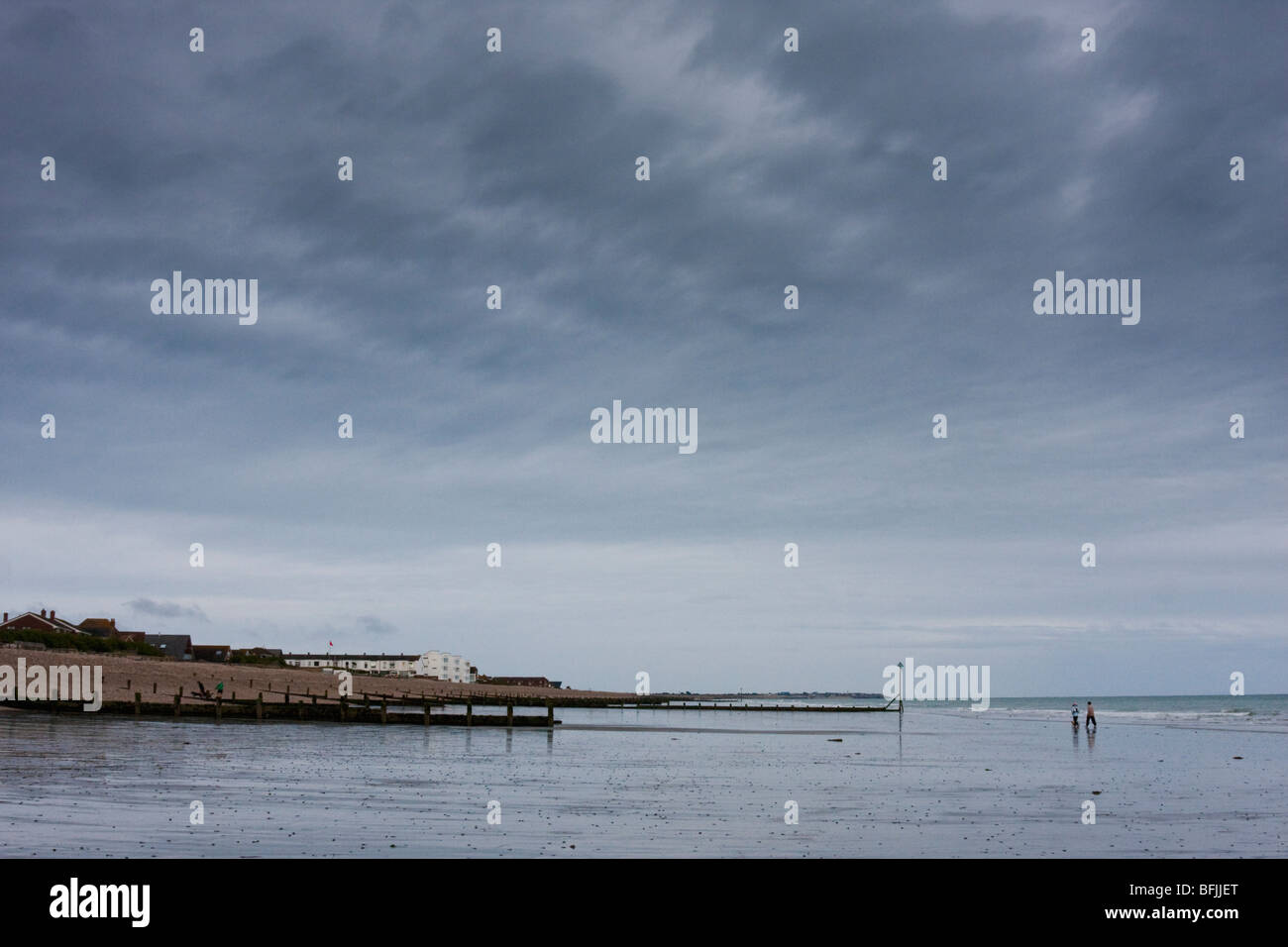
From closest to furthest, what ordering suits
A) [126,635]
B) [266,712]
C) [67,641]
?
[266,712], [67,641], [126,635]

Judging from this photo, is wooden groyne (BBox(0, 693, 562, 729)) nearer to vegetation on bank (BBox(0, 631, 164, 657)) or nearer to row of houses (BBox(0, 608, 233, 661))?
vegetation on bank (BBox(0, 631, 164, 657))

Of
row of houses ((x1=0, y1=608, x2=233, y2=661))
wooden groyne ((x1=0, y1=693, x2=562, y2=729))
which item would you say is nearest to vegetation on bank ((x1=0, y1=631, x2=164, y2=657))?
row of houses ((x1=0, y1=608, x2=233, y2=661))

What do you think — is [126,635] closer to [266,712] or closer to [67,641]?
[67,641]

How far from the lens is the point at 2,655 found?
81062 mm

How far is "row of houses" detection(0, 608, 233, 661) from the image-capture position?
12925 centimetres

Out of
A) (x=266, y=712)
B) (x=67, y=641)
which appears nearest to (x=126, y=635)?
(x=67, y=641)

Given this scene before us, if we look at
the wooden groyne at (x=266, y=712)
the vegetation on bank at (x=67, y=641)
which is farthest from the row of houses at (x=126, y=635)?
the wooden groyne at (x=266, y=712)

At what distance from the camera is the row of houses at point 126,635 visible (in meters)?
129

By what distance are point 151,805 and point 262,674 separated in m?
106

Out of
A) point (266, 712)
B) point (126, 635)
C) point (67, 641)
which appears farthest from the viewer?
point (126, 635)

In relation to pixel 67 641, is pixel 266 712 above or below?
below

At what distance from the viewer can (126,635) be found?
525 feet

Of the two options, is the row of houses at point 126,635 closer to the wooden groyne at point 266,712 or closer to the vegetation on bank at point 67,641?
the vegetation on bank at point 67,641
